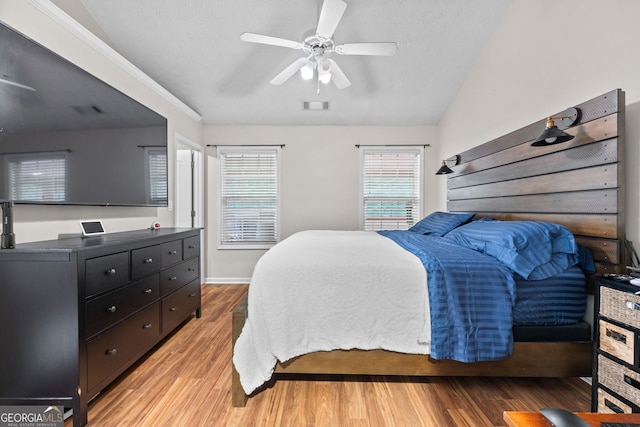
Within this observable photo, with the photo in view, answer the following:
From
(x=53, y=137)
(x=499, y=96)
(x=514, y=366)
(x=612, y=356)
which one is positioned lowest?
(x=514, y=366)

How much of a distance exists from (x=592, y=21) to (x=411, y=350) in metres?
2.36

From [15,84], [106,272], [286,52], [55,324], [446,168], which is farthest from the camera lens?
[446,168]

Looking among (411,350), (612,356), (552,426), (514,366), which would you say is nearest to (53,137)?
(411,350)

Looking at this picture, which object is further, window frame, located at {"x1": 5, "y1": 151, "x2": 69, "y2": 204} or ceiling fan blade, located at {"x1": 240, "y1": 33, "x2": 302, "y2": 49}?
ceiling fan blade, located at {"x1": 240, "y1": 33, "x2": 302, "y2": 49}

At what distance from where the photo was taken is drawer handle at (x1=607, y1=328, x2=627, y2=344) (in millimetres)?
1284

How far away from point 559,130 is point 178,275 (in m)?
3.02

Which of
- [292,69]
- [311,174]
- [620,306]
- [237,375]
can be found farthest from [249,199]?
[620,306]

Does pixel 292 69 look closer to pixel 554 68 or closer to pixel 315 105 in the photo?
pixel 315 105

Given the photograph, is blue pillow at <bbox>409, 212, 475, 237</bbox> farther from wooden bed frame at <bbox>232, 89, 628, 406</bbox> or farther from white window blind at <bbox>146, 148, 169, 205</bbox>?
white window blind at <bbox>146, 148, 169, 205</bbox>

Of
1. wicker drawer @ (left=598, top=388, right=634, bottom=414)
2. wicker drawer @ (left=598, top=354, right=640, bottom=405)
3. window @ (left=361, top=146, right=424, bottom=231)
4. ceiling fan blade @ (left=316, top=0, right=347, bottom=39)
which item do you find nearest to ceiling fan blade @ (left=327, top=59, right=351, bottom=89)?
ceiling fan blade @ (left=316, top=0, right=347, bottom=39)

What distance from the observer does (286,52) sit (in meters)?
3.11

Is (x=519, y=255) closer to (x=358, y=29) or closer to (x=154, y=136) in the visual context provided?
(x=358, y=29)

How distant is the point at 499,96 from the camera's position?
2.84 metres

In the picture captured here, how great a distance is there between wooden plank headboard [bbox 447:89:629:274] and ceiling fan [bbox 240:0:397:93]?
4.55 ft
